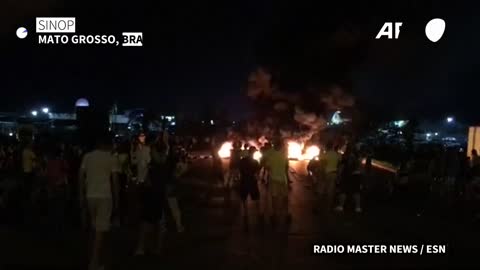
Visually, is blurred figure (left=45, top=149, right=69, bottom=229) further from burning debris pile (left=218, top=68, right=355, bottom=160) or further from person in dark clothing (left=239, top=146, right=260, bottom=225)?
burning debris pile (left=218, top=68, right=355, bottom=160)

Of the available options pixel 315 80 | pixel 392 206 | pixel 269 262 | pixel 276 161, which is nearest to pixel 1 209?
pixel 276 161

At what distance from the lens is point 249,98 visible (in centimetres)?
4691

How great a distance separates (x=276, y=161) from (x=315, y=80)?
3256 cm

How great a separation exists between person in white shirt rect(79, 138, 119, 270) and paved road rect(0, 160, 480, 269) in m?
0.70

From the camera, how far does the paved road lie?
7996 millimetres

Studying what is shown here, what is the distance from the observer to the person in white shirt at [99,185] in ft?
24.4

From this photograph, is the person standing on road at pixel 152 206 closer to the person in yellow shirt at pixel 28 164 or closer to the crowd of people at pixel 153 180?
the crowd of people at pixel 153 180

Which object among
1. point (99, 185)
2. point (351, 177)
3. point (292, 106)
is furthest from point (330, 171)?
point (292, 106)

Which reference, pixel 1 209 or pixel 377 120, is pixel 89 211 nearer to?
pixel 1 209

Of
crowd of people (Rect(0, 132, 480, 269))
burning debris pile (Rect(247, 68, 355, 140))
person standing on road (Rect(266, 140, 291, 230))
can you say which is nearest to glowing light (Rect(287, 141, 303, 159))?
burning debris pile (Rect(247, 68, 355, 140))

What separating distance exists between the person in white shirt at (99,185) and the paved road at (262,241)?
702mm

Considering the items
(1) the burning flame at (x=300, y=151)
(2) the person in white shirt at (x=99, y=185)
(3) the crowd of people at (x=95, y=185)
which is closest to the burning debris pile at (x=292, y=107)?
(1) the burning flame at (x=300, y=151)

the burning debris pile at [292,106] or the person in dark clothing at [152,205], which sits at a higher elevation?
the burning debris pile at [292,106]

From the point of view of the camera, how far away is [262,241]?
9.62 meters
